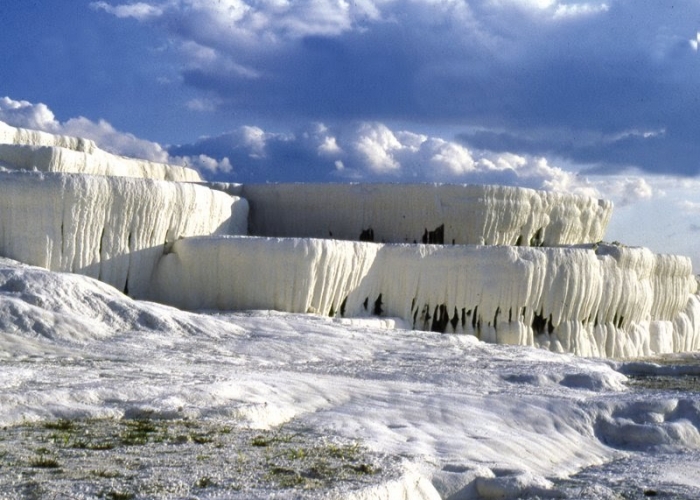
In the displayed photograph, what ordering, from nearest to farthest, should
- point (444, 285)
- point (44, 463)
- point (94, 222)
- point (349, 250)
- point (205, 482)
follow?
point (205, 482) → point (44, 463) → point (94, 222) → point (349, 250) → point (444, 285)

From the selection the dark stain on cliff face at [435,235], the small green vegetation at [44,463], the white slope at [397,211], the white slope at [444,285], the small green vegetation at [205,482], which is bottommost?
the small green vegetation at [44,463]

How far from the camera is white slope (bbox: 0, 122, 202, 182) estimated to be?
22109mm

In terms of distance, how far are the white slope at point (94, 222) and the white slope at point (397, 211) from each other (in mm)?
5264

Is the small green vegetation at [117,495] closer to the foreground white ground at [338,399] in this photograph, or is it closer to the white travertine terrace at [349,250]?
the foreground white ground at [338,399]

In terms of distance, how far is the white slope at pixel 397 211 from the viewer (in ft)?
85.8

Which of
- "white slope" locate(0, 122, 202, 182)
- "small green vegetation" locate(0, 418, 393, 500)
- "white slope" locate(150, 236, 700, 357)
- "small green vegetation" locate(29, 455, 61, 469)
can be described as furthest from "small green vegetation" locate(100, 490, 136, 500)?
"white slope" locate(0, 122, 202, 182)

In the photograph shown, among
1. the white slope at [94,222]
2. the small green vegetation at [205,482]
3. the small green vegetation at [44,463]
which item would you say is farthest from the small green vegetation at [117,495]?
the white slope at [94,222]

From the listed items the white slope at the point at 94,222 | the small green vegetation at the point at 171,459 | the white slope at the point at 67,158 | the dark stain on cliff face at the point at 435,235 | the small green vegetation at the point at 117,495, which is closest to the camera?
the small green vegetation at the point at 117,495

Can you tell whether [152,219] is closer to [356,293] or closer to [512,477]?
[356,293]

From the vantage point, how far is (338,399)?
1224 centimetres

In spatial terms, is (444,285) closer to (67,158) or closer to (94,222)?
(94,222)

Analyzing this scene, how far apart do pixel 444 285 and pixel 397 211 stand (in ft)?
12.4

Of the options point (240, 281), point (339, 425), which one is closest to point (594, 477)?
point (339, 425)

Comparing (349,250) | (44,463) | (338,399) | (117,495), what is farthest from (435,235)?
(117,495)
